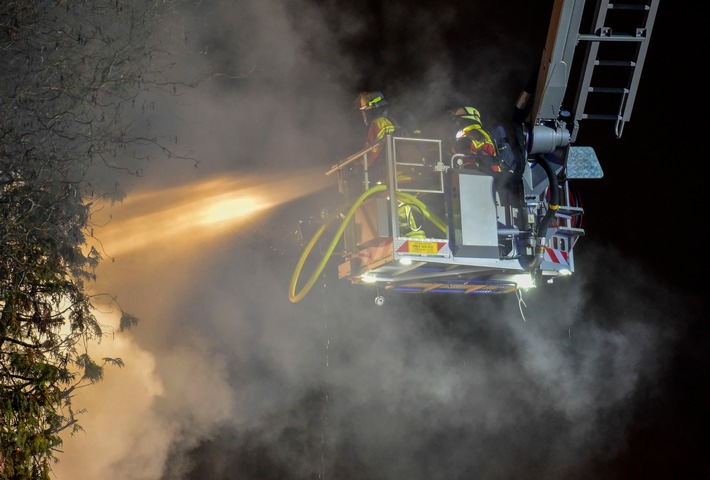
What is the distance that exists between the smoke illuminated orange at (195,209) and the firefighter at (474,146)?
153 inches

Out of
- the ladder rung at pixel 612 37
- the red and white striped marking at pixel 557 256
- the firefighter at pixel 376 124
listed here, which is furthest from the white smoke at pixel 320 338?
the ladder rung at pixel 612 37

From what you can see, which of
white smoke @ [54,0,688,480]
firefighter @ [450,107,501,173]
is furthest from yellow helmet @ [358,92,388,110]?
white smoke @ [54,0,688,480]

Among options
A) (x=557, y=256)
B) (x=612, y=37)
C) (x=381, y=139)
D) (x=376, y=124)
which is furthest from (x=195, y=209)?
(x=612, y=37)

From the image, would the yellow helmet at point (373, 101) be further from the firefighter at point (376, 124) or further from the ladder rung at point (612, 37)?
the ladder rung at point (612, 37)

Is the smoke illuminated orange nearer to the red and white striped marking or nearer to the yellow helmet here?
the yellow helmet

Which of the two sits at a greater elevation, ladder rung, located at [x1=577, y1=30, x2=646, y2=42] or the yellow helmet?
ladder rung, located at [x1=577, y1=30, x2=646, y2=42]

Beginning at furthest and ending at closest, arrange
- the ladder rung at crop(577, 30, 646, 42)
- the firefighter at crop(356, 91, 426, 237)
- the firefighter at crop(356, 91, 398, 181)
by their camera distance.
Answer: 1. the firefighter at crop(356, 91, 398, 181)
2. the firefighter at crop(356, 91, 426, 237)
3. the ladder rung at crop(577, 30, 646, 42)

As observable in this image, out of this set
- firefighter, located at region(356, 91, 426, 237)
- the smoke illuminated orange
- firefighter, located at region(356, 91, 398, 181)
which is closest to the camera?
firefighter, located at region(356, 91, 426, 237)

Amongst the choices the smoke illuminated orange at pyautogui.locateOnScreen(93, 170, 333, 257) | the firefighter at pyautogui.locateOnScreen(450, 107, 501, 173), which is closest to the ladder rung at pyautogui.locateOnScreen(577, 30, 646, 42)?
the firefighter at pyautogui.locateOnScreen(450, 107, 501, 173)

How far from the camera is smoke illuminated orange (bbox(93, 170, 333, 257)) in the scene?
11.2m

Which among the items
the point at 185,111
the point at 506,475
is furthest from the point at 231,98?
the point at 506,475

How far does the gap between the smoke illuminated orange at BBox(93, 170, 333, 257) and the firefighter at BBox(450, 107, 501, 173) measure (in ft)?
12.8

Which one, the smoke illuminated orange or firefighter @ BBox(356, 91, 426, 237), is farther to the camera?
the smoke illuminated orange

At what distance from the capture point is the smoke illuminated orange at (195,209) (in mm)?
11219
